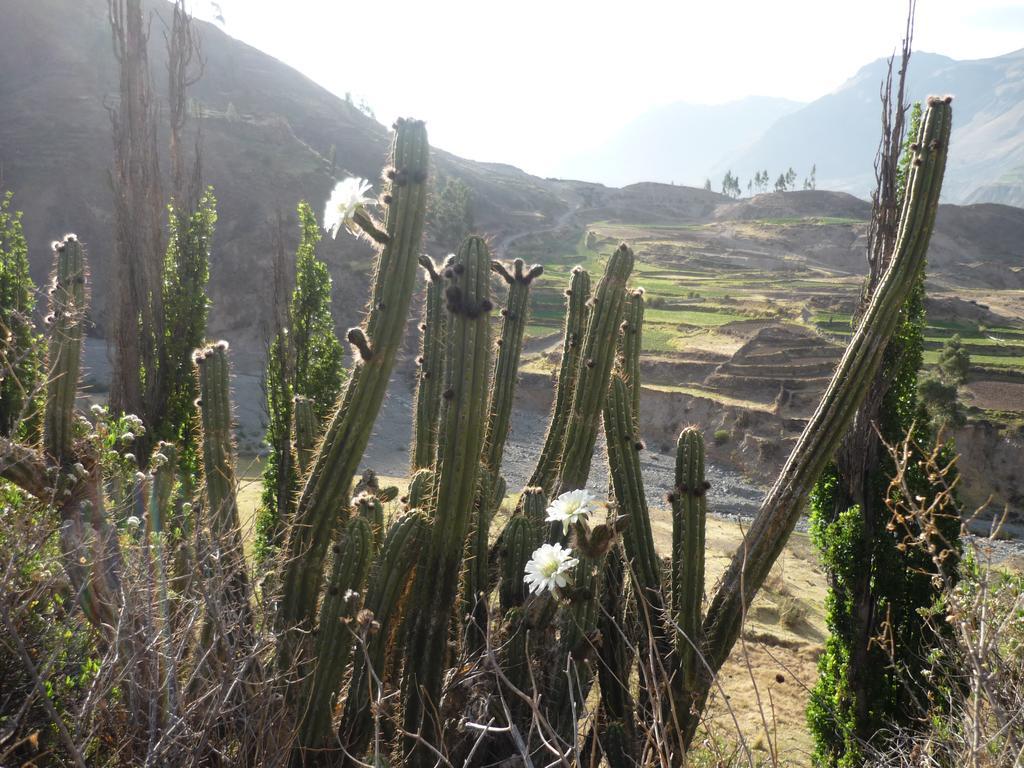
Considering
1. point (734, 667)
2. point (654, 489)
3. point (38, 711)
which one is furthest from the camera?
point (654, 489)

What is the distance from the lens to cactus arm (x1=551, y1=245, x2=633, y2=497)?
189 inches

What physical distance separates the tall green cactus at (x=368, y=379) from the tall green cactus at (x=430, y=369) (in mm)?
546

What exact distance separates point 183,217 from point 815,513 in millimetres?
9268

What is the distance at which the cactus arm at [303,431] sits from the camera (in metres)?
6.07

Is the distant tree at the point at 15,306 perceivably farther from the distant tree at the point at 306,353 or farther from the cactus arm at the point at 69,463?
the distant tree at the point at 306,353

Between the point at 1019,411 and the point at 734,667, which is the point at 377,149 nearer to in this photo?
the point at 1019,411

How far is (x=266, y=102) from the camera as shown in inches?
2670

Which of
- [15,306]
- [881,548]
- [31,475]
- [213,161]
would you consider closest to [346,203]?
[31,475]

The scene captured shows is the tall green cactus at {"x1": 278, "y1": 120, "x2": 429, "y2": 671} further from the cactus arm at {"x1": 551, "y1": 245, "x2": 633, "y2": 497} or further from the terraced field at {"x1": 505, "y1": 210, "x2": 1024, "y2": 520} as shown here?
the terraced field at {"x1": 505, "y1": 210, "x2": 1024, "y2": 520}

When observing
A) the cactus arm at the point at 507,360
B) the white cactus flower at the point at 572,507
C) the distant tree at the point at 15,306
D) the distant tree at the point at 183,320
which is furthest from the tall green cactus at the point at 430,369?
the distant tree at the point at 183,320

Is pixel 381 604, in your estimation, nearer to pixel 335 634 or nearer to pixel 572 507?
pixel 335 634

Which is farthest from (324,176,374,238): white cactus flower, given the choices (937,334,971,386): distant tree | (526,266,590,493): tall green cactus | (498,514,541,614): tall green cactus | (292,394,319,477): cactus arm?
(937,334,971,386): distant tree

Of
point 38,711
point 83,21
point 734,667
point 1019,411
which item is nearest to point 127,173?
point 38,711

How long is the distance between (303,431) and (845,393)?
14.3 feet
